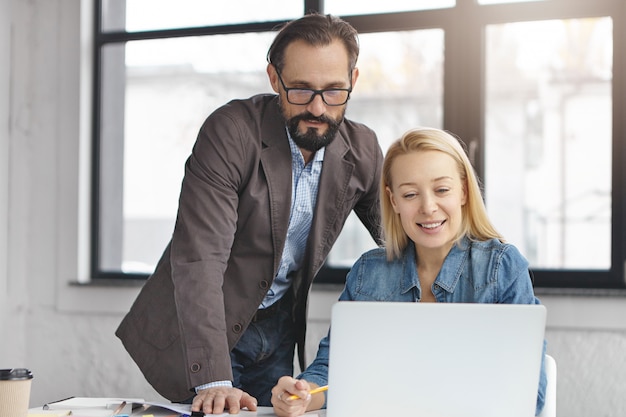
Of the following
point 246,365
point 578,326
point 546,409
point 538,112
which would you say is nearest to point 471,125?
point 538,112

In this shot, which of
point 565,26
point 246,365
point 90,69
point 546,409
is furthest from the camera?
point 90,69

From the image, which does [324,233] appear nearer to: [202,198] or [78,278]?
[202,198]

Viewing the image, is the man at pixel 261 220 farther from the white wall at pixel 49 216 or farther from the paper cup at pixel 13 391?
the white wall at pixel 49 216

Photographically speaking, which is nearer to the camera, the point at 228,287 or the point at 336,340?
the point at 336,340

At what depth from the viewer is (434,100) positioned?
127 inches

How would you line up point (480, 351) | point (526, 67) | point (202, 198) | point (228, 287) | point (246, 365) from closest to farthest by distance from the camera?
point (480, 351) → point (202, 198) → point (228, 287) → point (246, 365) → point (526, 67)

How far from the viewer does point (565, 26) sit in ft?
9.84

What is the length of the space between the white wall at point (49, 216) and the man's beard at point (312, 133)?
5.30ft

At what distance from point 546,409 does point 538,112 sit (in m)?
1.91

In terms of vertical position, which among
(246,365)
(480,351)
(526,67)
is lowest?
(246,365)

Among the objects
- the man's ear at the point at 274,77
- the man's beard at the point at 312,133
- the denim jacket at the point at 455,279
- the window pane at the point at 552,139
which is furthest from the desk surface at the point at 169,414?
the window pane at the point at 552,139

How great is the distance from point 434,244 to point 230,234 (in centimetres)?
50

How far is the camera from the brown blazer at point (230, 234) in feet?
6.03

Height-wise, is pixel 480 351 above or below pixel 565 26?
below
